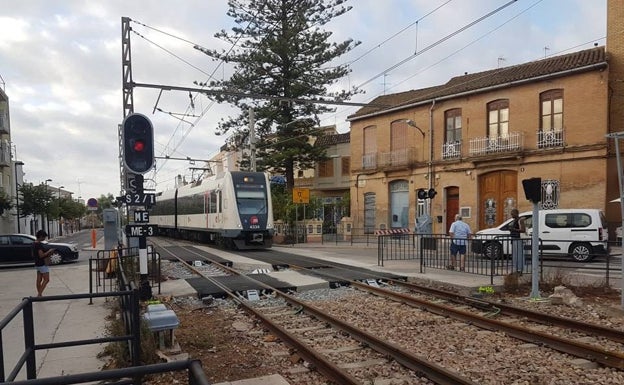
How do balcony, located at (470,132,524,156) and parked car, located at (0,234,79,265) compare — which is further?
balcony, located at (470,132,524,156)

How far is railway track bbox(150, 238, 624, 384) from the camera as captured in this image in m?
5.93

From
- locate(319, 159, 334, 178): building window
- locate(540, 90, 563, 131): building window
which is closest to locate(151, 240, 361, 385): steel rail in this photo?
locate(540, 90, 563, 131): building window

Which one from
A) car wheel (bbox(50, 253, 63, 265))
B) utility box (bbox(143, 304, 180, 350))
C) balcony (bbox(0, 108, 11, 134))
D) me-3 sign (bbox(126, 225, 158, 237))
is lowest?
car wheel (bbox(50, 253, 63, 265))

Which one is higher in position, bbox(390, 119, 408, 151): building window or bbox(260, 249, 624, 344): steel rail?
bbox(390, 119, 408, 151): building window

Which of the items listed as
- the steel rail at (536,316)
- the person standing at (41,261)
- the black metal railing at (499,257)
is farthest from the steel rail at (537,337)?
the person standing at (41,261)

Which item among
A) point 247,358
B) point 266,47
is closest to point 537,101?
point 266,47

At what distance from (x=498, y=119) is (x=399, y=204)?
8453 millimetres

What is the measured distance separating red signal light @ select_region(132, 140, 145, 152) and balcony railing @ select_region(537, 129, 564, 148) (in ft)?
65.3

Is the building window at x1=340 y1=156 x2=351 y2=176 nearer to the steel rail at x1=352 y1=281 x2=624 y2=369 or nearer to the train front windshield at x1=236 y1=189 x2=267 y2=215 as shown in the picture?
the train front windshield at x1=236 y1=189 x2=267 y2=215

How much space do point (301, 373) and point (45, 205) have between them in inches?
1610

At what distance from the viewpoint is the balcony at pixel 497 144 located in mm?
24469

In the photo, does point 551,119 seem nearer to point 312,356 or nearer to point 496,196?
point 496,196

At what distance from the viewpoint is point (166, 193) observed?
37.3 meters

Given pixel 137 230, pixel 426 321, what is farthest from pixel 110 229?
pixel 426 321
